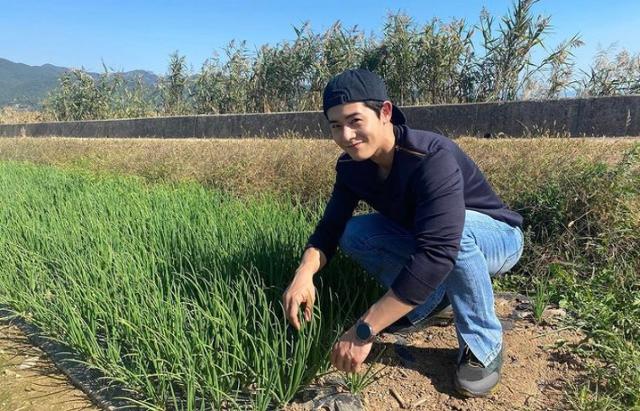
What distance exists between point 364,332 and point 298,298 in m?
0.29

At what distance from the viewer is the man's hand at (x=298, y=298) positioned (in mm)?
1546

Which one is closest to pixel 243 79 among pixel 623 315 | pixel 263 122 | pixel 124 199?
pixel 263 122

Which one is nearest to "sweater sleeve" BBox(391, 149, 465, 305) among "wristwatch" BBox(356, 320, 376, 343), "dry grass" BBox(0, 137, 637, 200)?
"wristwatch" BBox(356, 320, 376, 343)

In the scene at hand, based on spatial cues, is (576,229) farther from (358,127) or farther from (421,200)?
(358,127)

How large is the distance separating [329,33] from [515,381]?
676cm

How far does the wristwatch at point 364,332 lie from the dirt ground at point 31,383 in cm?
A: 93

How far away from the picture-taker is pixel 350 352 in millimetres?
1382

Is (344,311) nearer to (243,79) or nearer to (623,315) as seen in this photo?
(623,315)

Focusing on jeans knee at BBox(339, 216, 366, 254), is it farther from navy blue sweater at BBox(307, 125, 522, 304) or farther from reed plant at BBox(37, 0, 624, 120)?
reed plant at BBox(37, 0, 624, 120)

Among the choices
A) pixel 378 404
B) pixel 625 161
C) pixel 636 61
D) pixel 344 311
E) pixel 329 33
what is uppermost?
pixel 329 33

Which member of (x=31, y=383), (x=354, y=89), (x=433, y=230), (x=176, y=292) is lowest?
(x=31, y=383)

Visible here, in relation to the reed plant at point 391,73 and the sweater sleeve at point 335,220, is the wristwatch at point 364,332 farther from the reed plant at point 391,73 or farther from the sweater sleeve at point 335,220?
the reed plant at point 391,73

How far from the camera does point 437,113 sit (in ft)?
15.6

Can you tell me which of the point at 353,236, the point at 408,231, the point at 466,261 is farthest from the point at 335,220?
the point at 466,261
